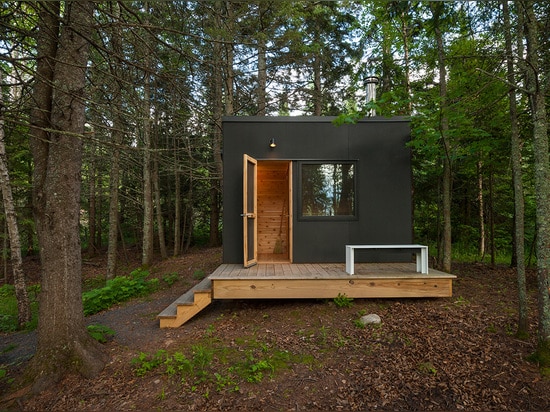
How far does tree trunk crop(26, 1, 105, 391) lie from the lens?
8.46ft

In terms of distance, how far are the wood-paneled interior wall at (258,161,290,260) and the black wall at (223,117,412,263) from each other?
5.03ft

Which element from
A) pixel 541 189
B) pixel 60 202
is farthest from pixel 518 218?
pixel 60 202

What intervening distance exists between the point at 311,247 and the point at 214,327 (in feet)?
7.21

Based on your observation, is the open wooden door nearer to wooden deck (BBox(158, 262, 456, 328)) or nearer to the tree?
wooden deck (BBox(158, 262, 456, 328))

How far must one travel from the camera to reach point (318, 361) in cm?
Answer: 279

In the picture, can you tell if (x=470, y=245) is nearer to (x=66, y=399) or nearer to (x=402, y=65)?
(x=402, y=65)

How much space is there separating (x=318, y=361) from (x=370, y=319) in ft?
3.40

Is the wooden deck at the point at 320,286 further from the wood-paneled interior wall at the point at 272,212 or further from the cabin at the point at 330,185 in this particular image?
the wood-paneled interior wall at the point at 272,212

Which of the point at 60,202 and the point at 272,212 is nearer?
the point at 60,202

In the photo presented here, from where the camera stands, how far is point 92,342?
113 inches

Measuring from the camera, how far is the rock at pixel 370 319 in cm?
345

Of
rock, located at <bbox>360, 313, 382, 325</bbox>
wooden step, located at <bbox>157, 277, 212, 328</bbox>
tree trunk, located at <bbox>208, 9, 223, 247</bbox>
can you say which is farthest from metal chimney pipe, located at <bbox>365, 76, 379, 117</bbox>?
wooden step, located at <bbox>157, 277, 212, 328</bbox>

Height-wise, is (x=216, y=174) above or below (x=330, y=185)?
above

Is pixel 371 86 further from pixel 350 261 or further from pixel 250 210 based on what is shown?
pixel 350 261
